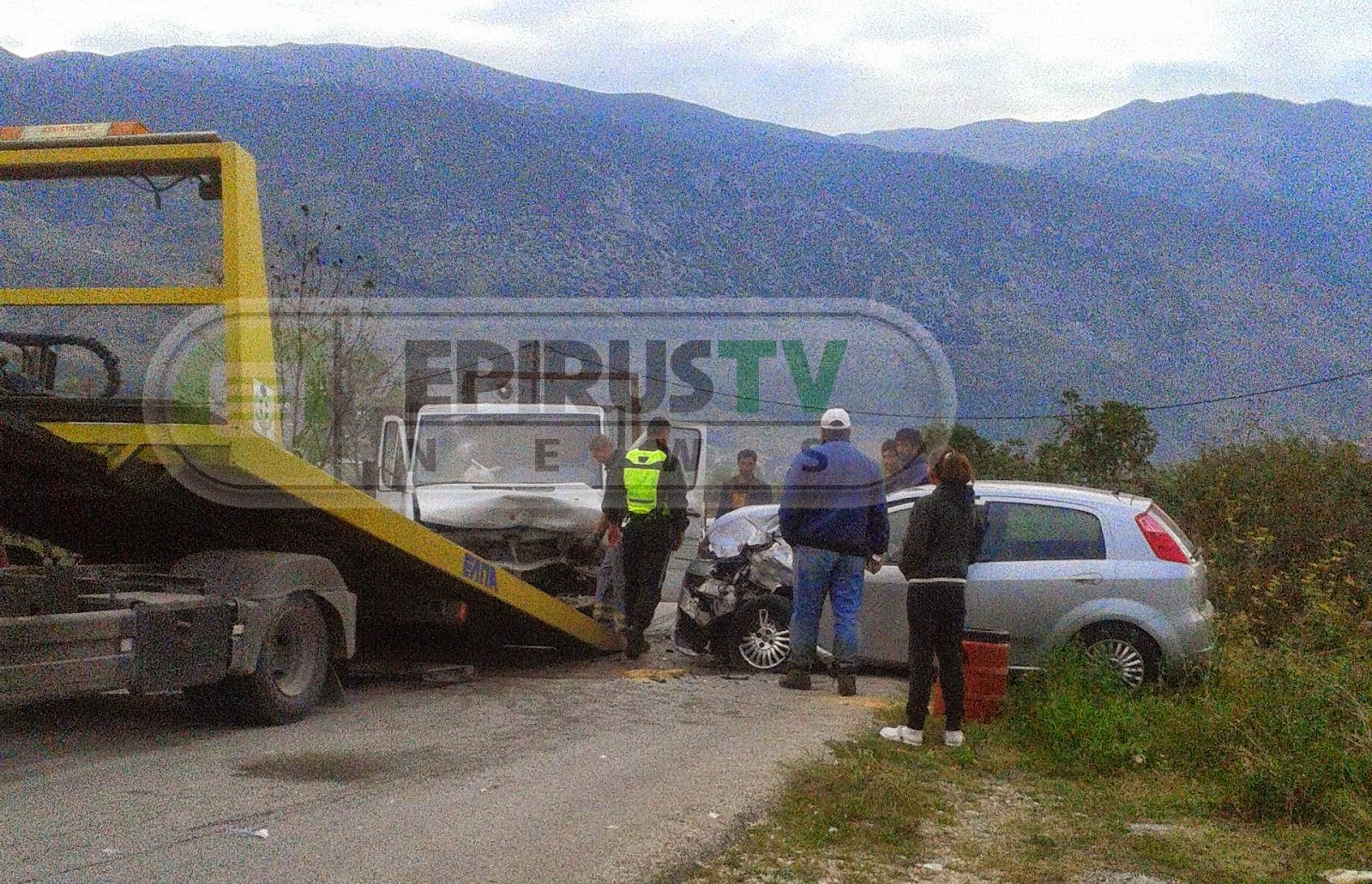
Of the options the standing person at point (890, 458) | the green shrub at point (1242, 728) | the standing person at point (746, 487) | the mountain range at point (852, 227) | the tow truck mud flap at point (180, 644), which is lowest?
the green shrub at point (1242, 728)

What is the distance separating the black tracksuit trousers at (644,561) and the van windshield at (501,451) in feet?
4.04

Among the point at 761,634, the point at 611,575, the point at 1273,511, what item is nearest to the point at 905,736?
the point at 761,634

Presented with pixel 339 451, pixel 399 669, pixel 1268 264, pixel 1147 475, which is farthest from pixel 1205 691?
pixel 1268 264

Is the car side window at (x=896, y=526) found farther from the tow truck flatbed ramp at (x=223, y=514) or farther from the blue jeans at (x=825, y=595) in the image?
the tow truck flatbed ramp at (x=223, y=514)

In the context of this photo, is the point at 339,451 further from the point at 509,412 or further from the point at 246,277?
the point at 246,277

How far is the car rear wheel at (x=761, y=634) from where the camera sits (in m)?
10.3

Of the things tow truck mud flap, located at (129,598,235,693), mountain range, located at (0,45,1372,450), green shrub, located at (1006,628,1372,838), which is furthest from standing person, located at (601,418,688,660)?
mountain range, located at (0,45,1372,450)

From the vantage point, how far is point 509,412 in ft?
40.2

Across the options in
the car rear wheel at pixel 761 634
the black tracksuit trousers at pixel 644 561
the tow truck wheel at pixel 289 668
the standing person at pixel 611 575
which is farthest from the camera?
the standing person at pixel 611 575

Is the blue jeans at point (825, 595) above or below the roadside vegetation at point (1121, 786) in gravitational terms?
above

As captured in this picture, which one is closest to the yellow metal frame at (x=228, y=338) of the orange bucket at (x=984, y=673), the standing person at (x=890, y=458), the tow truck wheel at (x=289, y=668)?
the tow truck wheel at (x=289, y=668)

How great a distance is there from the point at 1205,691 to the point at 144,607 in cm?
569

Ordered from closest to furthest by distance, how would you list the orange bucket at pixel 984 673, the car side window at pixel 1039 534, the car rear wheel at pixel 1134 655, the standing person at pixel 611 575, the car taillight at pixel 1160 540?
the orange bucket at pixel 984 673, the car rear wheel at pixel 1134 655, the car taillight at pixel 1160 540, the car side window at pixel 1039 534, the standing person at pixel 611 575

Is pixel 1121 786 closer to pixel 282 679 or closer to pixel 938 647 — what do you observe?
pixel 938 647
